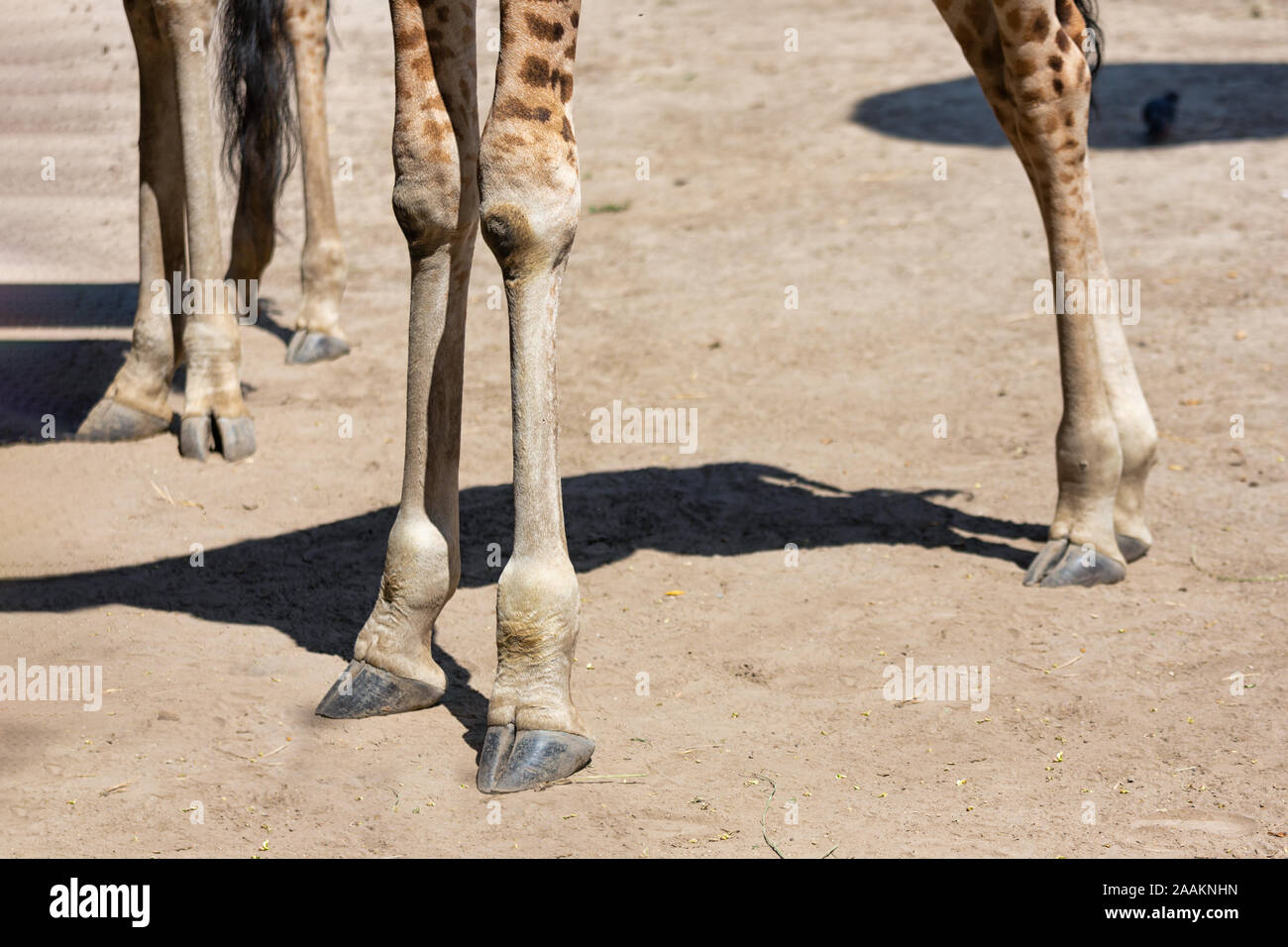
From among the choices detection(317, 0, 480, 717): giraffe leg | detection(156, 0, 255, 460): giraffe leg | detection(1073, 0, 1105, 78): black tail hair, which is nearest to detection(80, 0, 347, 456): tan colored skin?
detection(156, 0, 255, 460): giraffe leg

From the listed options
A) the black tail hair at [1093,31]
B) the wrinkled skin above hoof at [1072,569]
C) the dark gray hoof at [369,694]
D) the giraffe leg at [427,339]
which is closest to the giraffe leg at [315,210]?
the giraffe leg at [427,339]

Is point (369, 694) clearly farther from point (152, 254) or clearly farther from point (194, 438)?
point (152, 254)

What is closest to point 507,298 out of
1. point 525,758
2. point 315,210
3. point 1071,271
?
point 525,758

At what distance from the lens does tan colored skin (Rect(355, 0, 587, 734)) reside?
9.94ft

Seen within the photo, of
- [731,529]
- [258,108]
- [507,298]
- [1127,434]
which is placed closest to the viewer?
[507,298]

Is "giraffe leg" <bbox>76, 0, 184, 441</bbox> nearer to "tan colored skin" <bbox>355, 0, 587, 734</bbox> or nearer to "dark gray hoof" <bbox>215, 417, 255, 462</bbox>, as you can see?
"dark gray hoof" <bbox>215, 417, 255, 462</bbox>

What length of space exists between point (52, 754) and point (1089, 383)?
332cm

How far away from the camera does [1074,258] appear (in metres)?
4.40

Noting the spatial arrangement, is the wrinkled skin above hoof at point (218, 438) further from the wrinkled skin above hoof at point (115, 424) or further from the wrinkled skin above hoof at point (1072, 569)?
the wrinkled skin above hoof at point (1072, 569)

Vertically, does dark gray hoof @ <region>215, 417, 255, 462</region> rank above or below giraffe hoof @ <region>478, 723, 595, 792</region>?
below

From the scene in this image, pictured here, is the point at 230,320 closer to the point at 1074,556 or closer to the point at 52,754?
the point at 52,754

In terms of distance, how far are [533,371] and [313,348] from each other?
156 inches

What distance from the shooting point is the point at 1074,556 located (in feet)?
14.3

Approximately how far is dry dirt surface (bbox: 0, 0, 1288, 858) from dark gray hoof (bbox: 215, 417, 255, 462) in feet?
0.23
